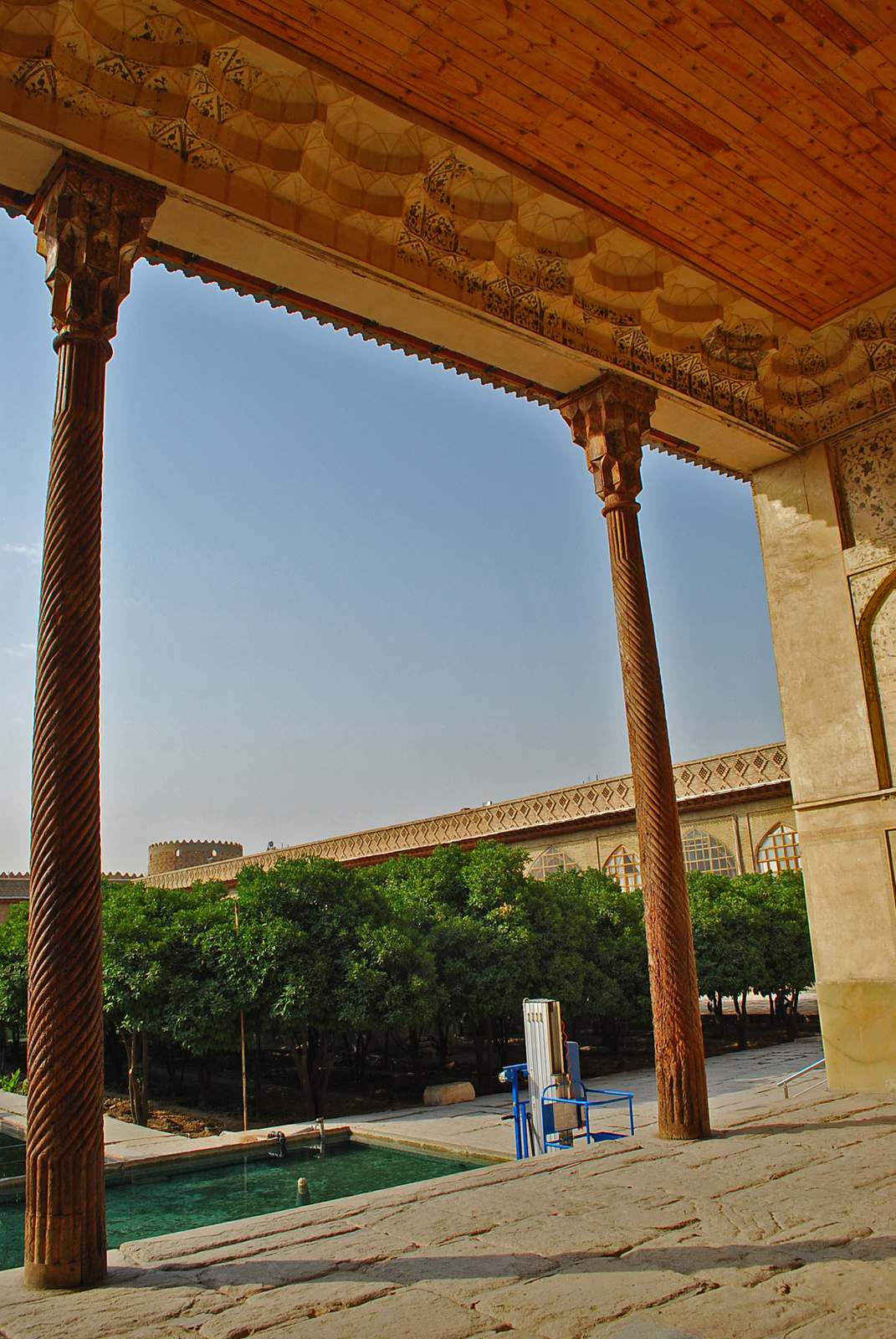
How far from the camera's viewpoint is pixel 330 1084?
1532cm

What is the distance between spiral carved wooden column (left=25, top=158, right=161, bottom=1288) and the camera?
3414 mm

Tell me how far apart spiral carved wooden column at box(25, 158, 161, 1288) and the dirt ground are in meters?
7.93

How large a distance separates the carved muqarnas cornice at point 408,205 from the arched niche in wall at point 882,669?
149 centimetres

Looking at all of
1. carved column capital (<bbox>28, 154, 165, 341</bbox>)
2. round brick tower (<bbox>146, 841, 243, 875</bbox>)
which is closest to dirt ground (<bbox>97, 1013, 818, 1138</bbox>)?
carved column capital (<bbox>28, 154, 165, 341</bbox>)

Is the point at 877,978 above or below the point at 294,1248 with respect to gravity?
above

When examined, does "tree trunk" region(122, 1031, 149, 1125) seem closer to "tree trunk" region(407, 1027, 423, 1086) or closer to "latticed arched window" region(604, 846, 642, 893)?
A: "tree trunk" region(407, 1027, 423, 1086)

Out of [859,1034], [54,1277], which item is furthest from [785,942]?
[54,1277]

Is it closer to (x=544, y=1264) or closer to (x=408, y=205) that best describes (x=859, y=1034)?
(x=544, y=1264)

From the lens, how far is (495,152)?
212 inches

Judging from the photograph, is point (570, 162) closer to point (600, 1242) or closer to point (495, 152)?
point (495, 152)

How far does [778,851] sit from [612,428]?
54.9 feet

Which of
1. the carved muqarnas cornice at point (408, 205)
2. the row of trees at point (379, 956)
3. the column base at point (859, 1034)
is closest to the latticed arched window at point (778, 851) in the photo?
the row of trees at point (379, 956)

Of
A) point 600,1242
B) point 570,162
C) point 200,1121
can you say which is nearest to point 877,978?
point 600,1242

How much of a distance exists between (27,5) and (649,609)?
4.47 metres
